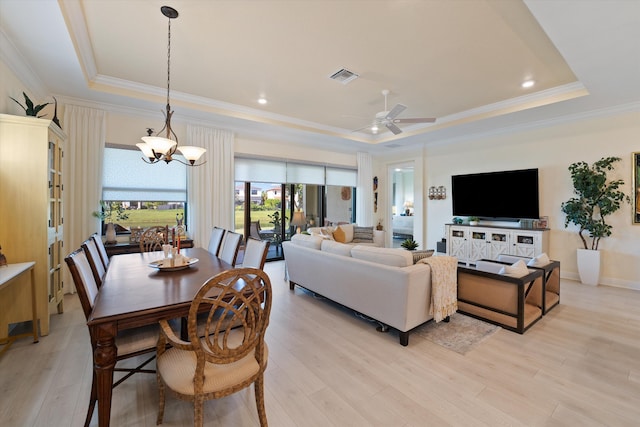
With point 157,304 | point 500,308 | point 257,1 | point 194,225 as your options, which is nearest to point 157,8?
point 257,1

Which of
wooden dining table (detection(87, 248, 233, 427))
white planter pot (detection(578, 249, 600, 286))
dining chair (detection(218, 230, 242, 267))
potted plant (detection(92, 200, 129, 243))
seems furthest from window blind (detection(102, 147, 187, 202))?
white planter pot (detection(578, 249, 600, 286))

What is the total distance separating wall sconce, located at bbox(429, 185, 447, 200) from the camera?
6559 mm

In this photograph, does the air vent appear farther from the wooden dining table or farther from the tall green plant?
the tall green plant

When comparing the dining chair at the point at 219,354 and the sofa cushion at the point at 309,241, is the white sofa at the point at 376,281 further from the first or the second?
the dining chair at the point at 219,354

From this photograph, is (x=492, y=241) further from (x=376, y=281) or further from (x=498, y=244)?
(x=376, y=281)

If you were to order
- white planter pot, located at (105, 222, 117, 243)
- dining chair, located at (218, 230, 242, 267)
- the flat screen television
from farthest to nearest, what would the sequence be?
the flat screen television → white planter pot, located at (105, 222, 117, 243) → dining chair, located at (218, 230, 242, 267)

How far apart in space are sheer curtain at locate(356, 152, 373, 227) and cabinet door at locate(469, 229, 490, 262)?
2631 millimetres

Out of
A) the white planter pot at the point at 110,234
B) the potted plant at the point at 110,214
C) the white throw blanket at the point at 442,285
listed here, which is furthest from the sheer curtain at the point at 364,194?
the white planter pot at the point at 110,234

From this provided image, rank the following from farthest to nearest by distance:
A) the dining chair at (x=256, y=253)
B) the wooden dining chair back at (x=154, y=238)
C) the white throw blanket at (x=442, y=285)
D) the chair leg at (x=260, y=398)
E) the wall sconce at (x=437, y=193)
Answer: the wall sconce at (x=437, y=193) → the wooden dining chair back at (x=154, y=238) → the white throw blanket at (x=442, y=285) → the dining chair at (x=256, y=253) → the chair leg at (x=260, y=398)

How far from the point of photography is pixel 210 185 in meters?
5.09

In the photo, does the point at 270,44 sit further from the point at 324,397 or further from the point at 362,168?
the point at 362,168

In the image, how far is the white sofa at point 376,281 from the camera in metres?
2.62

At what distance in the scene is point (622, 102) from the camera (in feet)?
13.6

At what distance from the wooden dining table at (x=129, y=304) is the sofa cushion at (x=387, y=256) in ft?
4.81
